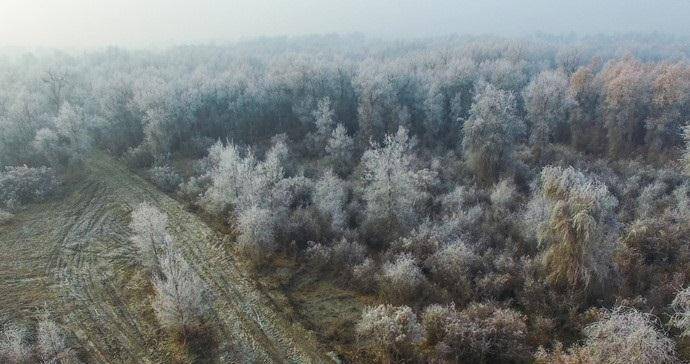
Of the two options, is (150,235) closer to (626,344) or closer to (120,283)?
(120,283)

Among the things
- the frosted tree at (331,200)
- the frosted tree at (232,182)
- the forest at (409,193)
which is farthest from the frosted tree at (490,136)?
the frosted tree at (232,182)

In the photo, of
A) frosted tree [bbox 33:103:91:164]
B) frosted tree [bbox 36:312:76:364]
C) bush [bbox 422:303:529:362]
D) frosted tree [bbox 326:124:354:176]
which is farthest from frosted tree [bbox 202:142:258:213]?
frosted tree [bbox 33:103:91:164]

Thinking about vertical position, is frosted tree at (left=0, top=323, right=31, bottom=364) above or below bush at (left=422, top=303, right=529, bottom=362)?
above

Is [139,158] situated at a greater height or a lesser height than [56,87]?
A: lesser

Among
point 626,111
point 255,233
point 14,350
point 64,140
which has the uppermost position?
point 64,140

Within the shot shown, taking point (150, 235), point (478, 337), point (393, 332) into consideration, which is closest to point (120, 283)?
point (150, 235)

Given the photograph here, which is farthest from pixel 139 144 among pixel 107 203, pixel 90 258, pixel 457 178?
pixel 457 178

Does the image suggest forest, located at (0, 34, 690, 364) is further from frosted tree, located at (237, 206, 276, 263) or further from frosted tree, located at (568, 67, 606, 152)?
frosted tree, located at (568, 67, 606, 152)
